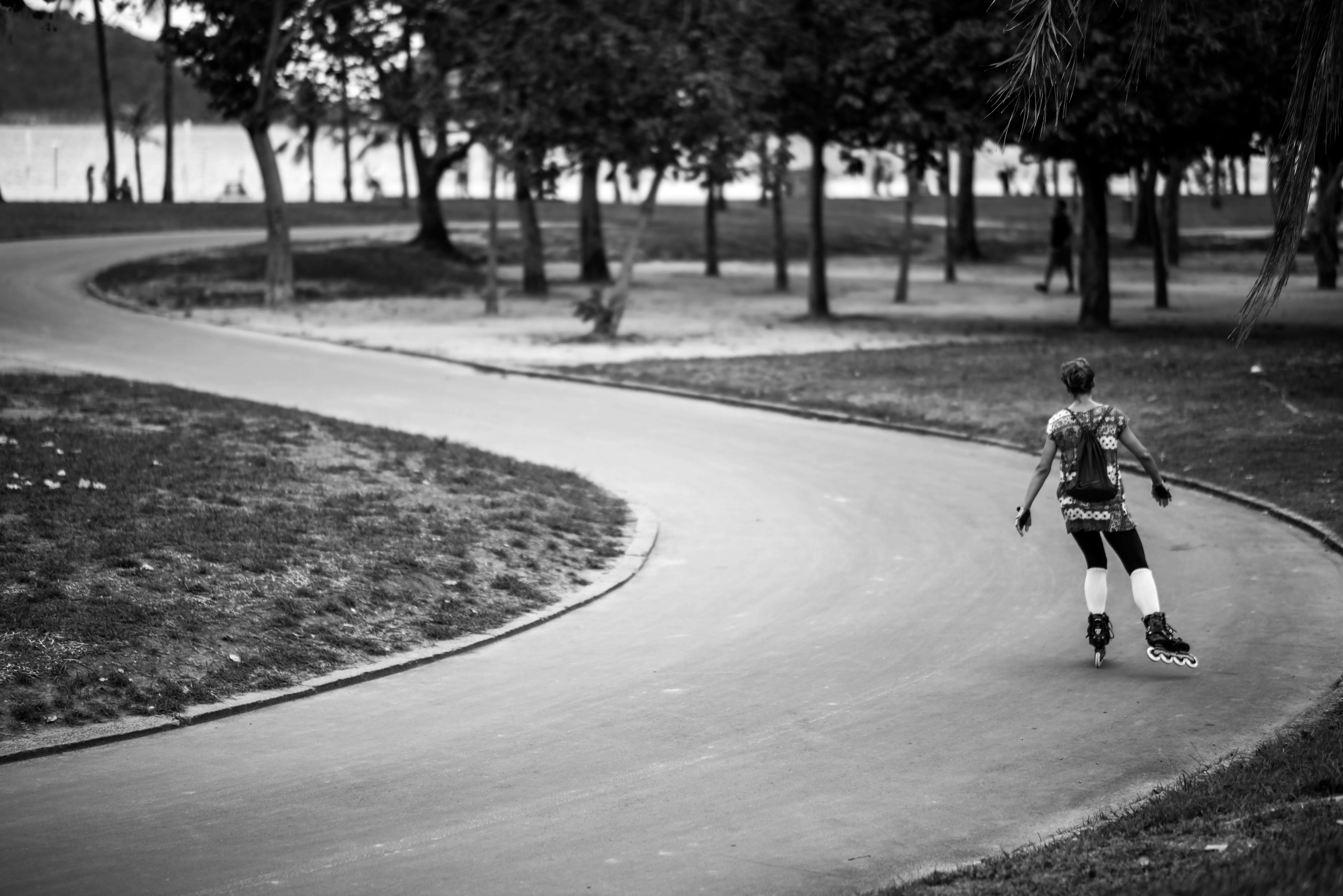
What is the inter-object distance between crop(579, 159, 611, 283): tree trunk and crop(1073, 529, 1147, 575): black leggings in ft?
107

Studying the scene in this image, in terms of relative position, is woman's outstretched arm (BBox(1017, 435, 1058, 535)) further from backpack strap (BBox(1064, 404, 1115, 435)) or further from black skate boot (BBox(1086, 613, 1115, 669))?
black skate boot (BBox(1086, 613, 1115, 669))

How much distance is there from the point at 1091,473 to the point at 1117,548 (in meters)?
0.53

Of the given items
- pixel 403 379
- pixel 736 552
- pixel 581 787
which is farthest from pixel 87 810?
pixel 403 379

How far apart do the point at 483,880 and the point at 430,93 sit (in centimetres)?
2886

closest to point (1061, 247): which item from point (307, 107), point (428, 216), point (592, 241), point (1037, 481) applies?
point (592, 241)

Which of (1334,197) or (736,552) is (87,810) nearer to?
(736,552)

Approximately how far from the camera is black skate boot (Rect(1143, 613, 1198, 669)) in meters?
9.04

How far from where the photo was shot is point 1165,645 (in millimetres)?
9109

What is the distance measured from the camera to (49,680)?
326 inches

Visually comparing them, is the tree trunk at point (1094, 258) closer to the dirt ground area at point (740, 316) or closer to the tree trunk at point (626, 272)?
the dirt ground area at point (740, 316)

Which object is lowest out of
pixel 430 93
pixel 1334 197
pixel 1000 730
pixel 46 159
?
pixel 1000 730

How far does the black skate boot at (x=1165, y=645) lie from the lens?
9.04 metres

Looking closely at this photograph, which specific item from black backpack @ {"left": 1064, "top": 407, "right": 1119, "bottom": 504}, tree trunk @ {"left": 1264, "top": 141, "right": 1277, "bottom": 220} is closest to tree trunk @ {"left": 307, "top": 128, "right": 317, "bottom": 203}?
tree trunk @ {"left": 1264, "top": 141, "right": 1277, "bottom": 220}

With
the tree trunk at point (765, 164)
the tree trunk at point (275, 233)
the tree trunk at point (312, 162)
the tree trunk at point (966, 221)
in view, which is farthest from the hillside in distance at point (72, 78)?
the tree trunk at point (765, 164)
